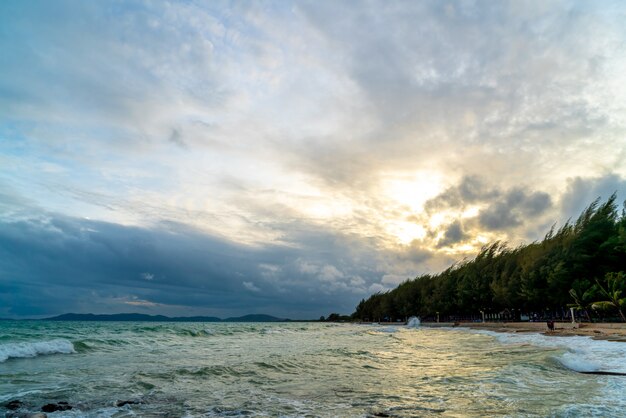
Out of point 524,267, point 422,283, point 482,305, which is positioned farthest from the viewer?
point 422,283

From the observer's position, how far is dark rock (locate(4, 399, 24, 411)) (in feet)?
34.3

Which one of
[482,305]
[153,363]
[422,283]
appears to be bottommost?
[153,363]

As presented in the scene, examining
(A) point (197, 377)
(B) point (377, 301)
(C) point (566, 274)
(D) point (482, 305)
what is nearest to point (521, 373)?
(A) point (197, 377)

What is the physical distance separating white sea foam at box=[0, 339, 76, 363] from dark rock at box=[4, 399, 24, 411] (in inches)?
571

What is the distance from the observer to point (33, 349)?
2623 centimetres

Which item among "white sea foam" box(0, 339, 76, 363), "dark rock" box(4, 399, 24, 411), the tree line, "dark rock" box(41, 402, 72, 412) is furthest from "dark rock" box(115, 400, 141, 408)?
the tree line

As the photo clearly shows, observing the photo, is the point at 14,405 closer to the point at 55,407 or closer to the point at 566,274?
the point at 55,407

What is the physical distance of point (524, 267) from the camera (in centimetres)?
6169

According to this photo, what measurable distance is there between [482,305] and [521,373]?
80.2m

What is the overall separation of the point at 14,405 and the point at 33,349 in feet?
62.4

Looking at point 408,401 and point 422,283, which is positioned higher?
point 422,283

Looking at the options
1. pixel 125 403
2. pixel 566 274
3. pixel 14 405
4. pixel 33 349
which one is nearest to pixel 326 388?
pixel 125 403

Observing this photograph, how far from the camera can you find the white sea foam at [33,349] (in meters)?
23.9

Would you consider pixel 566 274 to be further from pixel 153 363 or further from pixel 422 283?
pixel 422 283
